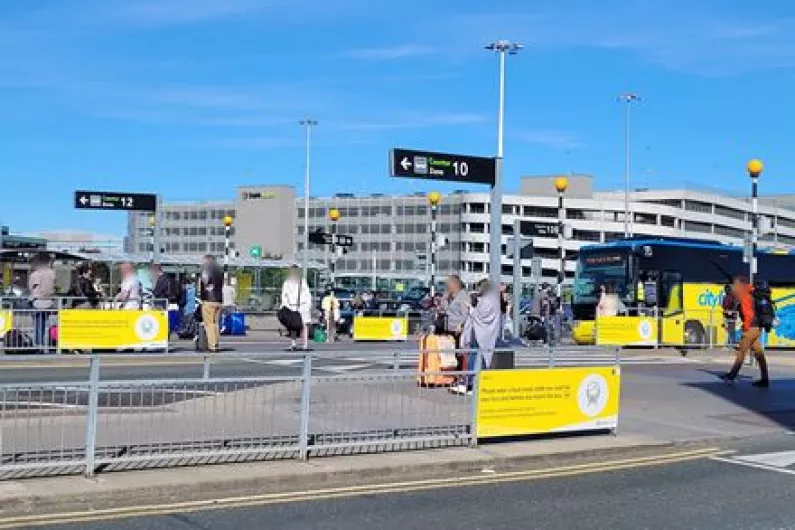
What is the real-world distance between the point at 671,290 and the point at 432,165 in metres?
16.2

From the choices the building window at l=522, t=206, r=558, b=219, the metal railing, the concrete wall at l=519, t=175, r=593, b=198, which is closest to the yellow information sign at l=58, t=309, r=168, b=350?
the metal railing

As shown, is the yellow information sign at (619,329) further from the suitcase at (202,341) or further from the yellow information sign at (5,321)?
the yellow information sign at (5,321)

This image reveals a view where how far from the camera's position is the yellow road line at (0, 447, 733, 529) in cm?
693

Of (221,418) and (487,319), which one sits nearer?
(221,418)

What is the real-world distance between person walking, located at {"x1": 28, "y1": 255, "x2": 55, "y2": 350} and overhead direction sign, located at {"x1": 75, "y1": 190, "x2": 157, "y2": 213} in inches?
199

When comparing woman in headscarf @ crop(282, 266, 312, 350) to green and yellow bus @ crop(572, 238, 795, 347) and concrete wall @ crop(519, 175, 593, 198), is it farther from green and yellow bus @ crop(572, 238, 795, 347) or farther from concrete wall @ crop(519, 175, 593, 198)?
concrete wall @ crop(519, 175, 593, 198)

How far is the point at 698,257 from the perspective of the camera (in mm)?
30922

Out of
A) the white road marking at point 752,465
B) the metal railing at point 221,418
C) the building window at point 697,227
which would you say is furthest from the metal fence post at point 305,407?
the building window at point 697,227

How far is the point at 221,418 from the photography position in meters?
8.95

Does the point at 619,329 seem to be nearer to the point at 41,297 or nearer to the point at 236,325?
the point at 236,325

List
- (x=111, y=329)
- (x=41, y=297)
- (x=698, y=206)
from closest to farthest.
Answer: (x=41, y=297)
(x=111, y=329)
(x=698, y=206)

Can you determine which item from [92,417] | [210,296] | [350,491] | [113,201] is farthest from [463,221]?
[92,417]

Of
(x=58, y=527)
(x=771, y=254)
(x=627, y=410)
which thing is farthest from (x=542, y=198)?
(x=58, y=527)

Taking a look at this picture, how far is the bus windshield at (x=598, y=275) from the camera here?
3016cm
